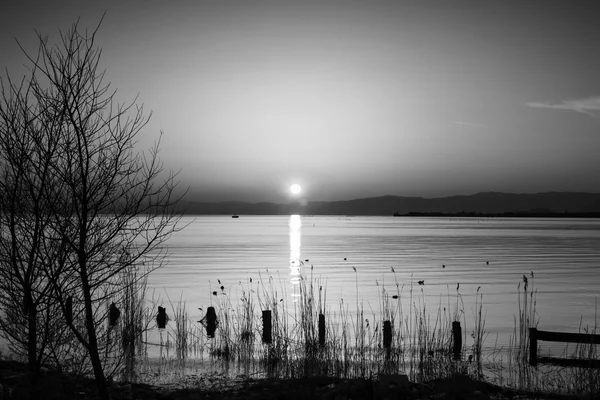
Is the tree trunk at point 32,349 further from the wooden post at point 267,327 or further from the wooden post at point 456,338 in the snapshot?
the wooden post at point 456,338

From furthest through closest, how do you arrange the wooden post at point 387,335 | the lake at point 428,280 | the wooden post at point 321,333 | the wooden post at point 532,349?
1. the lake at point 428,280
2. the wooden post at point 387,335
3. the wooden post at point 321,333
4. the wooden post at point 532,349

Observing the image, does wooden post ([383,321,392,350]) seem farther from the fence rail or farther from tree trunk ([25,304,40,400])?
tree trunk ([25,304,40,400])

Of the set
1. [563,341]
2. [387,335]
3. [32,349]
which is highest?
[32,349]

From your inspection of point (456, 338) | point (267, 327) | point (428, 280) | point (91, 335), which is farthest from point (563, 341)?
point (428, 280)

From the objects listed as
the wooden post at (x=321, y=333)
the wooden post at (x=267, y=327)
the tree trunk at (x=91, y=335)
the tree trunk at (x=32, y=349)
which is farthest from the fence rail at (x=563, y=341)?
the tree trunk at (x=32, y=349)

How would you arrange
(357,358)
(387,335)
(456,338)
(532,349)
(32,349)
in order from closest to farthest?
(32,349) → (532,349) → (357,358) → (456,338) → (387,335)

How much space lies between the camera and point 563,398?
11.4 metres

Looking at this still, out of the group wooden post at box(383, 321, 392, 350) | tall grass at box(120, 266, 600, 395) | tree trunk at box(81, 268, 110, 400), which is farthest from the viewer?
wooden post at box(383, 321, 392, 350)

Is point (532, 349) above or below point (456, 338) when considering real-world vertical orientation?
below

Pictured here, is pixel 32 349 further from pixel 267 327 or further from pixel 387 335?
pixel 387 335

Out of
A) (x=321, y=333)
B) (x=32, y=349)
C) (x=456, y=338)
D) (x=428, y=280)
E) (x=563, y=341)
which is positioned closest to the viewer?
(x=32, y=349)

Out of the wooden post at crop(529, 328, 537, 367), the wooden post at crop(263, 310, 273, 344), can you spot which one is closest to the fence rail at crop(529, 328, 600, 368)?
the wooden post at crop(529, 328, 537, 367)

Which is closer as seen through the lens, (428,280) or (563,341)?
(563,341)

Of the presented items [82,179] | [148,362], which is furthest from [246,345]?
[82,179]
